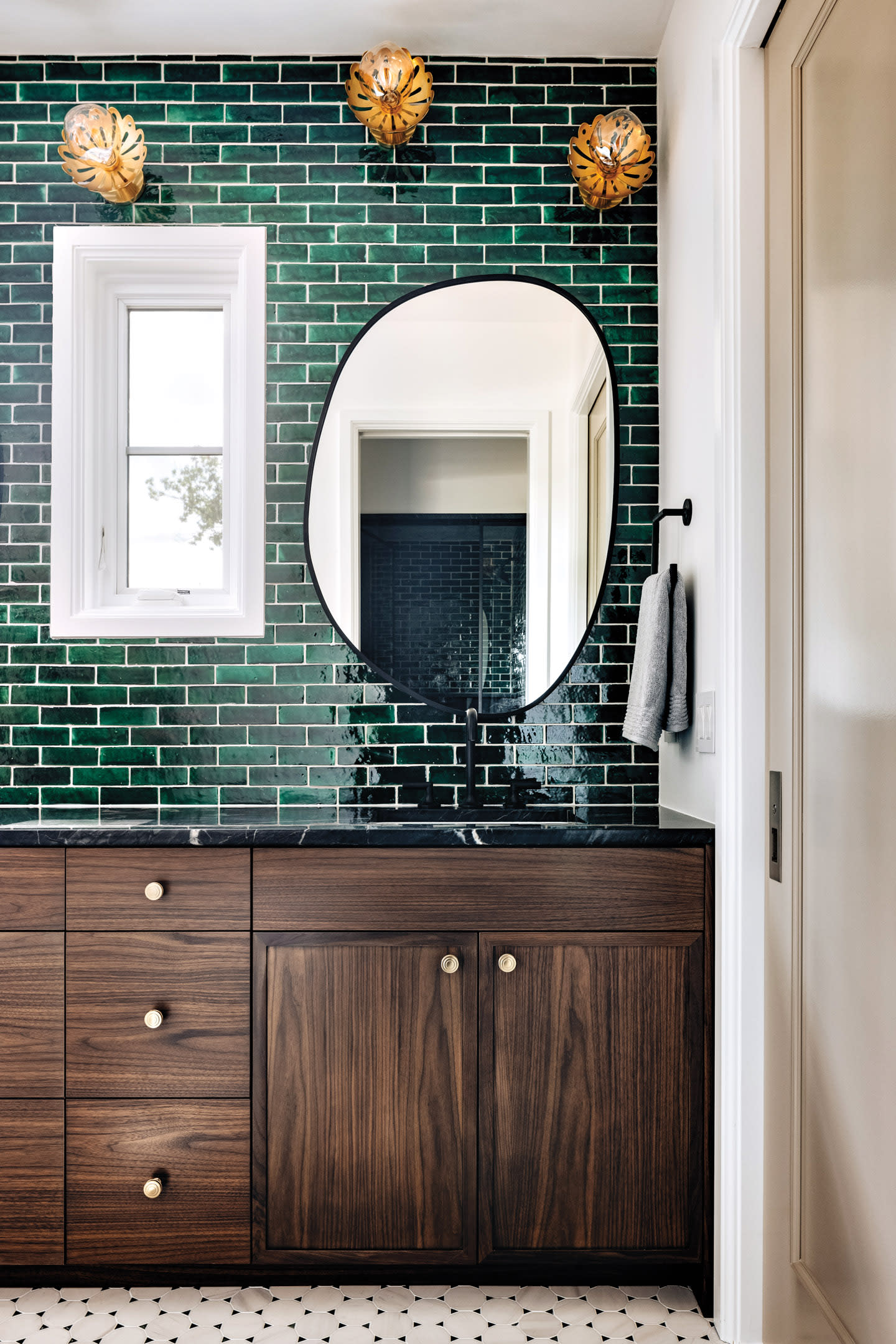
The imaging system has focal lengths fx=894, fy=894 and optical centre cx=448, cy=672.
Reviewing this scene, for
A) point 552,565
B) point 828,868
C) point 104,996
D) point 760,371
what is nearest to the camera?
point 828,868

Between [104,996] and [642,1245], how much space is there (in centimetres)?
111

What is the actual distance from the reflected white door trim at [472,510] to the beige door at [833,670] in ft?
2.43

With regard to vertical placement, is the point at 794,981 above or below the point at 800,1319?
above

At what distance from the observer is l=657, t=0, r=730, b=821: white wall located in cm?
178

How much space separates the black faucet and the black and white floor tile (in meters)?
0.98

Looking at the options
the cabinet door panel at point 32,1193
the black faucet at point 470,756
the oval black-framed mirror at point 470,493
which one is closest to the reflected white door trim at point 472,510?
the oval black-framed mirror at point 470,493

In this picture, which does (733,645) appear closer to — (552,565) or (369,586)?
(552,565)

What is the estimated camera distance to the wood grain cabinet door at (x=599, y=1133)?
5.48 ft

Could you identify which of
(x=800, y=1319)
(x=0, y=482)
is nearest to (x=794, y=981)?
(x=800, y=1319)

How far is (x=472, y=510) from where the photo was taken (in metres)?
2.23

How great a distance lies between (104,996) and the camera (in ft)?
5.57

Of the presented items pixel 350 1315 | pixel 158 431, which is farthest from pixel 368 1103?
pixel 158 431

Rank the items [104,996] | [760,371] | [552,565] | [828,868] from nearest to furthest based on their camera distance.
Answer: [828,868], [760,371], [104,996], [552,565]

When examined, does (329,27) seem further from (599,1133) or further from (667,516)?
(599,1133)
